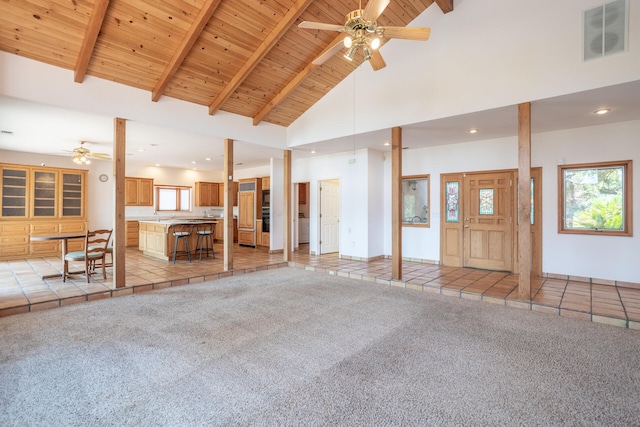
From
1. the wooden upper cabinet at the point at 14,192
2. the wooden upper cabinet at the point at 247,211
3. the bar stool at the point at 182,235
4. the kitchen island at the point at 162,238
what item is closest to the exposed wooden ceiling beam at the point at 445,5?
the kitchen island at the point at 162,238

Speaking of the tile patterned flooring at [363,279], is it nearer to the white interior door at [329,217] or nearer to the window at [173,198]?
the white interior door at [329,217]

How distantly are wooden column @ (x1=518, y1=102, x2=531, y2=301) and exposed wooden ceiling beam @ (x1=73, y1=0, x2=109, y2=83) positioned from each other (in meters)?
5.25

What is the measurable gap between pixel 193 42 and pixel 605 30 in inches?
200

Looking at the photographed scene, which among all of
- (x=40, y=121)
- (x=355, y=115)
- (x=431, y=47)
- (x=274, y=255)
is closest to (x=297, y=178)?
(x=274, y=255)

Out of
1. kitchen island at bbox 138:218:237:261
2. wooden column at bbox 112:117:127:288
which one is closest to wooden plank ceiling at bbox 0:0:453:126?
wooden column at bbox 112:117:127:288

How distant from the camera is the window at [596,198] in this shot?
500cm

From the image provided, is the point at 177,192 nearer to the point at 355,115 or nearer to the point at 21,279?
the point at 21,279

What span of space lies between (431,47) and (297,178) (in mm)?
4812

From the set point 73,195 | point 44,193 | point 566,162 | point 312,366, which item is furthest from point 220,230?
point 566,162

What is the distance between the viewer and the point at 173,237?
24.0ft

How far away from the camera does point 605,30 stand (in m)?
3.63

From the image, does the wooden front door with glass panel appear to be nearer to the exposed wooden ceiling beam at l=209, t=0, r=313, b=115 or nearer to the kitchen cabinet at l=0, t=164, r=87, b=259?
the exposed wooden ceiling beam at l=209, t=0, r=313, b=115

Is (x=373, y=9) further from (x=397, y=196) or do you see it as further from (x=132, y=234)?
(x=132, y=234)

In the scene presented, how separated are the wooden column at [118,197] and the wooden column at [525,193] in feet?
18.8
